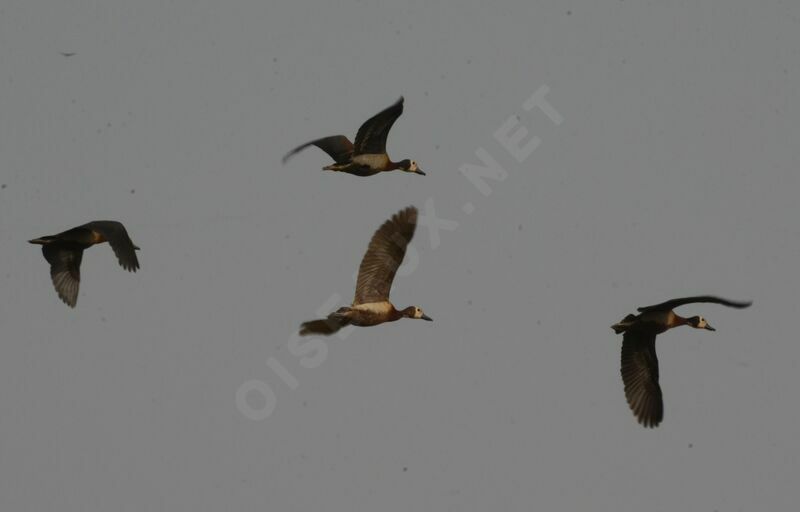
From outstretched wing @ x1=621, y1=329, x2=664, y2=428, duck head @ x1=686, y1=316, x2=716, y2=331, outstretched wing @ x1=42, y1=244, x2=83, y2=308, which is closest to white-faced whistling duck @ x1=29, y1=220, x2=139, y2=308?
outstretched wing @ x1=42, y1=244, x2=83, y2=308

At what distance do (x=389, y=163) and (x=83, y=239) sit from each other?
4291mm

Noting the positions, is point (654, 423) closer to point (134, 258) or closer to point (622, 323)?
point (622, 323)

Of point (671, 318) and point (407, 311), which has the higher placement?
point (407, 311)

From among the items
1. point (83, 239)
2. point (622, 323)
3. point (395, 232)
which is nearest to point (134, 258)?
point (83, 239)

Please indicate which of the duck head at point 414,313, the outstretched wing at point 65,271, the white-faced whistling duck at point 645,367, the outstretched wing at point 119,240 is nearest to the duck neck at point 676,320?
the white-faced whistling duck at point 645,367

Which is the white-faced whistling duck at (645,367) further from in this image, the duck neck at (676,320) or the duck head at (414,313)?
the duck head at (414,313)

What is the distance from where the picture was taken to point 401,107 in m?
19.4

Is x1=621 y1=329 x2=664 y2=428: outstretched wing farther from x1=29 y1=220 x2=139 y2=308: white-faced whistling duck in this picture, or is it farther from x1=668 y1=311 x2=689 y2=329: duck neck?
x1=29 y1=220 x2=139 y2=308: white-faced whistling duck

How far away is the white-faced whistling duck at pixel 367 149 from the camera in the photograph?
20.1 metres

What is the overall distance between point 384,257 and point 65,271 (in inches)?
182

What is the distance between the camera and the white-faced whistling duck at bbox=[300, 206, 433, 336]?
1925 centimetres

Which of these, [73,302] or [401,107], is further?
[73,302]

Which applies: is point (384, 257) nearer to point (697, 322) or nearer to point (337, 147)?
point (337, 147)

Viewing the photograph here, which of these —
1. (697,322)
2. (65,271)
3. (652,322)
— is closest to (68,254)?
(65,271)
